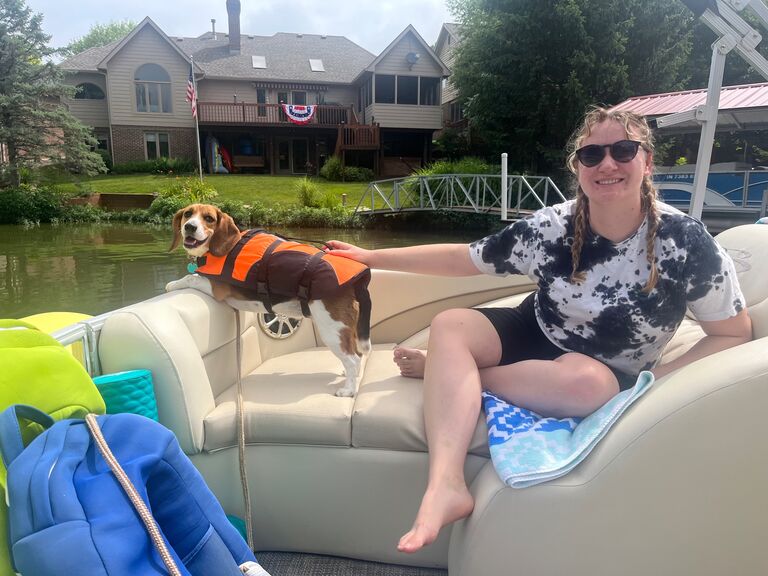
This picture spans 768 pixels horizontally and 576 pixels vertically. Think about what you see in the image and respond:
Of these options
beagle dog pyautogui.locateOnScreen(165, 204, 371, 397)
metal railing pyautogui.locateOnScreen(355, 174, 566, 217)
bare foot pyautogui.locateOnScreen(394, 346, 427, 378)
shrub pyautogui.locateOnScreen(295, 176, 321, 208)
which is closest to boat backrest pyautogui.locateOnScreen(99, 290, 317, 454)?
beagle dog pyautogui.locateOnScreen(165, 204, 371, 397)

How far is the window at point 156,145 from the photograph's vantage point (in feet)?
82.8

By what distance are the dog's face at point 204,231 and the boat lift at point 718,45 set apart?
8.20 ft

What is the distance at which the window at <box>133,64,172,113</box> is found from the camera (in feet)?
81.7

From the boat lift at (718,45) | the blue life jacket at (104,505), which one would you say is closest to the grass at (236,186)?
the boat lift at (718,45)

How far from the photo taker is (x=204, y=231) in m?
2.62

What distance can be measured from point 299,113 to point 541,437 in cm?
2412

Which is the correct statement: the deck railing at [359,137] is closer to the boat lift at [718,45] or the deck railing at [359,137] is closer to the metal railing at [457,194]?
the metal railing at [457,194]

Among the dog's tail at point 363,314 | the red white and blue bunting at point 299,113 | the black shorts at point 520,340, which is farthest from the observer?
the red white and blue bunting at point 299,113

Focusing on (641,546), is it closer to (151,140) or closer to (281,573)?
(281,573)

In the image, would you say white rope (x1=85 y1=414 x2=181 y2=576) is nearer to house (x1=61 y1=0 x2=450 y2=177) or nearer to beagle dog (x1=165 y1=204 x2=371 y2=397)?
beagle dog (x1=165 y1=204 x2=371 y2=397)

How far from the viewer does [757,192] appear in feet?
33.3

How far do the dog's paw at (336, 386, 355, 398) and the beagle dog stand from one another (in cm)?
4

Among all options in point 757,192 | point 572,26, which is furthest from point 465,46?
point 757,192

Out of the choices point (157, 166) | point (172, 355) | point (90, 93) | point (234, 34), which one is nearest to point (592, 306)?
point (172, 355)
